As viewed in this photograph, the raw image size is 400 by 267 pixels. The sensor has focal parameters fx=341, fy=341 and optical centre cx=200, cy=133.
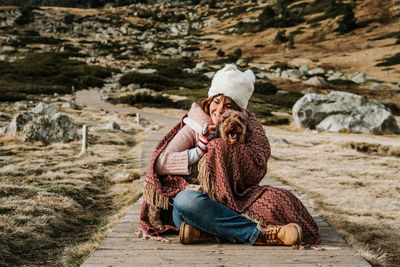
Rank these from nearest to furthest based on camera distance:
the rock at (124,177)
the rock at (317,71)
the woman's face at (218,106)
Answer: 1. the woman's face at (218,106)
2. the rock at (124,177)
3. the rock at (317,71)

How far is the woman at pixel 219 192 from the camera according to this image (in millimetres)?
2818

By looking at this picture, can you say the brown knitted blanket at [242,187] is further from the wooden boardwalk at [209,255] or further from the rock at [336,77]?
the rock at [336,77]

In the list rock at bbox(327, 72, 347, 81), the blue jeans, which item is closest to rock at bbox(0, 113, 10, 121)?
the blue jeans

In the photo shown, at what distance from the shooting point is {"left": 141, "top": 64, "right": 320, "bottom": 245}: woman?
2818mm

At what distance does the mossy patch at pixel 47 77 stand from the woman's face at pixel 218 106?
2361 centimetres

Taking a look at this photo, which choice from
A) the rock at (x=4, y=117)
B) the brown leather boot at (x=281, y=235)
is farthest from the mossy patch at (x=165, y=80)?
the brown leather boot at (x=281, y=235)

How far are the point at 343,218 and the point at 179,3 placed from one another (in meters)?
125

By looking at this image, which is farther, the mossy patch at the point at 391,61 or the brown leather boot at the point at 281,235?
the mossy patch at the point at 391,61

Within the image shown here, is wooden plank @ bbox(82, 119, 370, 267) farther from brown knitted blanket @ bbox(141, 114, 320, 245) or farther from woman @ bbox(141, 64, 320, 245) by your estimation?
brown knitted blanket @ bbox(141, 114, 320, 245)

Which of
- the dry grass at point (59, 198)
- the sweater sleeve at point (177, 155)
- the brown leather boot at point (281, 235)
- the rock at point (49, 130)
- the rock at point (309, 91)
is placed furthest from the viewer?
the rock at point (309, 91)

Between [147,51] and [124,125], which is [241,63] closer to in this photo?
[147,51]

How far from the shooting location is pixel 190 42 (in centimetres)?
6950

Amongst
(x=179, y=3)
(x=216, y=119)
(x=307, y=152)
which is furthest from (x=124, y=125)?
(x=179, y=3)

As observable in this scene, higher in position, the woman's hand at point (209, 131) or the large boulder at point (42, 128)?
the woman's hand at point (209, 131)
